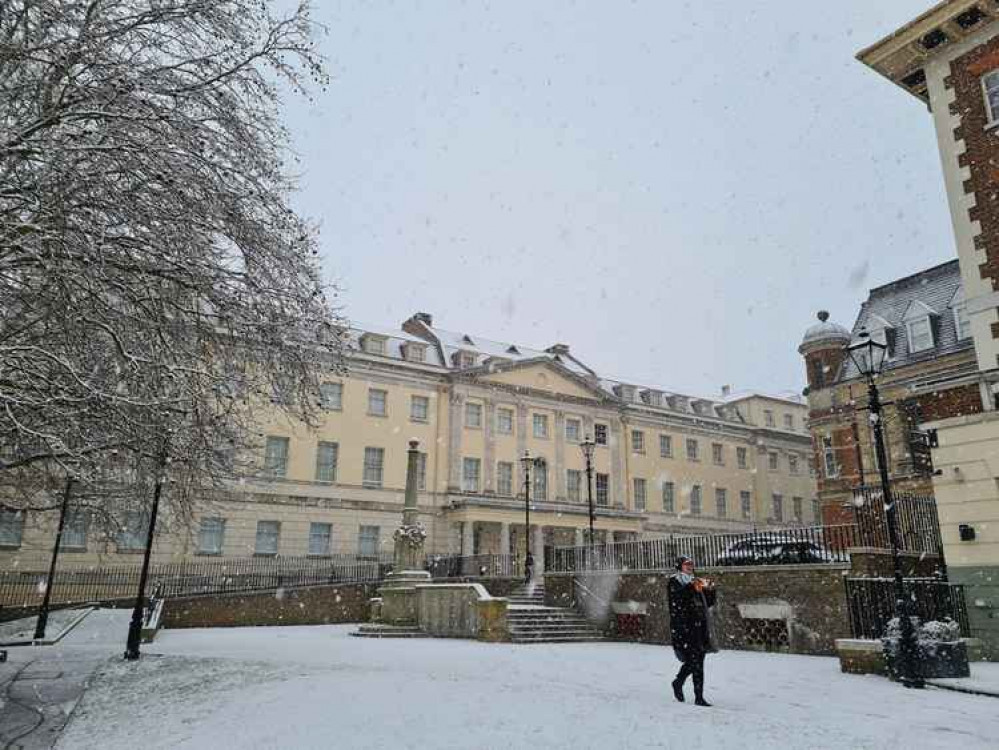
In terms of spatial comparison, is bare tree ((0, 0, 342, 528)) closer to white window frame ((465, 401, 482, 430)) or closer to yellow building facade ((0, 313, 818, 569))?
yellow building facade ((0, 313, 818, 569))

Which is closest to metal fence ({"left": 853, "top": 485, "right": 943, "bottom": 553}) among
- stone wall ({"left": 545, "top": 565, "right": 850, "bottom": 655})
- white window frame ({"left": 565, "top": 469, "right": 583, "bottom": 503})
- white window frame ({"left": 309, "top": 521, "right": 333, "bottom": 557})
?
stone wall ({"left": 545, "top": 565, "right": 850, "bottom": 655})

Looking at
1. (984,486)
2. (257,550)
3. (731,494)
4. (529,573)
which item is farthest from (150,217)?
(731,494)

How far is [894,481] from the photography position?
101 ft

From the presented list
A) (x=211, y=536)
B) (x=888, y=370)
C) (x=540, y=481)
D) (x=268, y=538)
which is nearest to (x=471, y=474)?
(x=540, y=481)

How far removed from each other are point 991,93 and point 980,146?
49.8 inches

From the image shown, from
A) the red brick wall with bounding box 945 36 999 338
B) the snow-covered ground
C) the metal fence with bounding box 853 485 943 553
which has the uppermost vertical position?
the red brick wall with bounding box 945 36 999 338

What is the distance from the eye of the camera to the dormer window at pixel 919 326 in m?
31.9

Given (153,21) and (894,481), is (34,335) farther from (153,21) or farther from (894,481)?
(894,481)

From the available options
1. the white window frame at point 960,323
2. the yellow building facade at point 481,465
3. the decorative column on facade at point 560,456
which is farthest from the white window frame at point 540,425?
the white window frame at point 960,323

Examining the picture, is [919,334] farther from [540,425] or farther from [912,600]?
[912,600]

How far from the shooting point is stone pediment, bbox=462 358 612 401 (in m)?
43.6

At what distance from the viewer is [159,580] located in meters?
28.3

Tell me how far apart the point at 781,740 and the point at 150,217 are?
8467mm

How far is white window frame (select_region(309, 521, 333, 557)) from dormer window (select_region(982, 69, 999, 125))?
3192 cm
